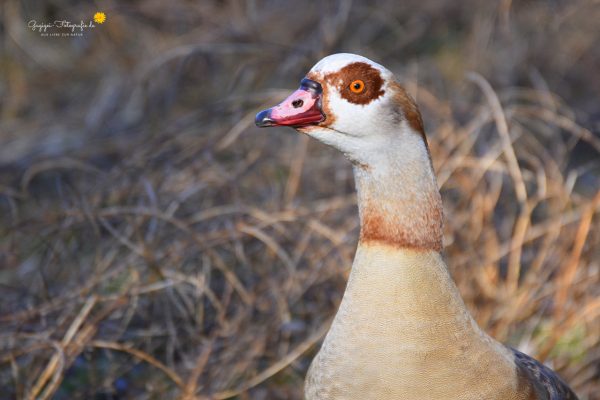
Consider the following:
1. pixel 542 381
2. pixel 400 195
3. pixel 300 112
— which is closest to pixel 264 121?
pixel 300 112

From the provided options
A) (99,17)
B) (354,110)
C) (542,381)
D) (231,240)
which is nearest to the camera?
(354,110)

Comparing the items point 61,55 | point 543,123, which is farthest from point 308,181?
point 61,55

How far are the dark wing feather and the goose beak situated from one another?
2.68 ft

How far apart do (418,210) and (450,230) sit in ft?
4.79

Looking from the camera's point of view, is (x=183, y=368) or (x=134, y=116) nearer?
(x=183, y=368)

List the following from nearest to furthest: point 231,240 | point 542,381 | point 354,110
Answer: point 354,110 < point 542,381 < point 231,240

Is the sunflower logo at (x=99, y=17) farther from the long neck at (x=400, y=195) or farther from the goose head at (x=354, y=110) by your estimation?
the long neck at (x=400, y=195)

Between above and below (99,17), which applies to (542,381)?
below

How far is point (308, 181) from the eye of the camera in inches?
172

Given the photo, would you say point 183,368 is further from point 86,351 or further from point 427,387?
point 427,387

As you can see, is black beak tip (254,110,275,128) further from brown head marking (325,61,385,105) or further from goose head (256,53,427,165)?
brown head marking (325,61,385,105)

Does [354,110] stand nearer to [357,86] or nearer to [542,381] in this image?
[357,86]

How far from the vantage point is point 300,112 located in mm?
2092

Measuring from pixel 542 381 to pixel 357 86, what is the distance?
93 cm
